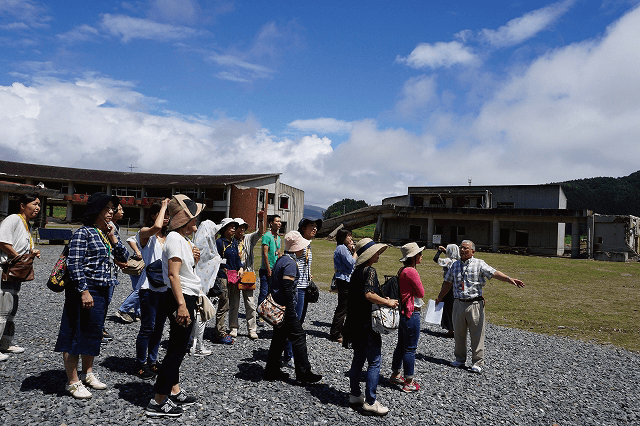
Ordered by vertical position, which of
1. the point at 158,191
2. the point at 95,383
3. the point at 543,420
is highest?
the point at 158,191

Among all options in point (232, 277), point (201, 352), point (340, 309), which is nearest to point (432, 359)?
point (340, 309)

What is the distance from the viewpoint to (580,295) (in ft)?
45.0

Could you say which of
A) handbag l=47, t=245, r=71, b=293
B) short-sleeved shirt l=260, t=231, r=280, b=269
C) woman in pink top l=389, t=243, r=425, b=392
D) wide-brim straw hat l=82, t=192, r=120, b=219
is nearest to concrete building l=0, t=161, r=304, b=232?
short-sleeved shirt l=260, t=231, r=280, b=269

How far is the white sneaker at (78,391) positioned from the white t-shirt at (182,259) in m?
1.44

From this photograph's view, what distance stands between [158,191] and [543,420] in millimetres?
45437

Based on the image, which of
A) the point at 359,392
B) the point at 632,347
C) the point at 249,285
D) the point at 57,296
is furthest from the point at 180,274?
the point at 632,347

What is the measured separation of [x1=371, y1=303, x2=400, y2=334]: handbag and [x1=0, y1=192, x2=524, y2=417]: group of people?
0.10 meters

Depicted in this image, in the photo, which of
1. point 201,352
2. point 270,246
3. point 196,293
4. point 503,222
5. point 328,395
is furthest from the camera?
point 503,222

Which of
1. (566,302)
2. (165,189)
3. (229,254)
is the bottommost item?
(566,302)

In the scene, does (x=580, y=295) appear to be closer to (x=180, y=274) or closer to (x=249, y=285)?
(x=249, y=285)

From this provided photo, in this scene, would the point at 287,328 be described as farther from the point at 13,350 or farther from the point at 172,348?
the point at 13,350

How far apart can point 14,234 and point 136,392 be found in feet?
8.14

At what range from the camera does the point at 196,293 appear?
3.81 m

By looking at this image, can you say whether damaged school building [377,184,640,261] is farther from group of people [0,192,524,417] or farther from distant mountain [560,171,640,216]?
distant mountain [560,171,640,216]
